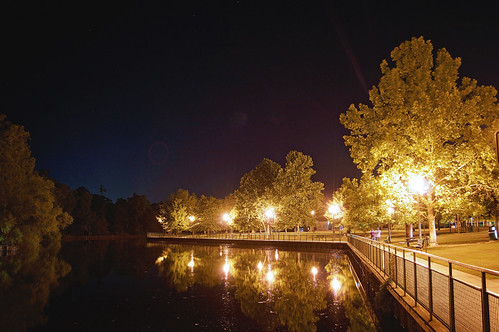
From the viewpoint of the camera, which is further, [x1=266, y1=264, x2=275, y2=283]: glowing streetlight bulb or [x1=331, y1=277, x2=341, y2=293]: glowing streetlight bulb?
[x1=266, y1=264, x2=275, y2=283]: glowing streetlight bulb

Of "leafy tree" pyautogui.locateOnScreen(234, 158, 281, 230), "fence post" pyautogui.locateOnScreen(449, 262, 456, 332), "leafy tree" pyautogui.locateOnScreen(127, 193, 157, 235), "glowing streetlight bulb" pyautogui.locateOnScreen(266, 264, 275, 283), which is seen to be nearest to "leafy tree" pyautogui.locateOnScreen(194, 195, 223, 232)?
"leafy tree" pyautogui.locateOnScreen(234, 158, 281, 230)

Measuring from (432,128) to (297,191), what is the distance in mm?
43289

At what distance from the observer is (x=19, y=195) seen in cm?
4469

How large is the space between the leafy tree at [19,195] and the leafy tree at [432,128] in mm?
37265

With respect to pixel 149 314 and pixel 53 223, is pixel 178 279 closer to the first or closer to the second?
pixel 149 314

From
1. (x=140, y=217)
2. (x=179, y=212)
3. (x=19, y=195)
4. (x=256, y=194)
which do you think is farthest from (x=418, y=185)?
(x=140, y=217)

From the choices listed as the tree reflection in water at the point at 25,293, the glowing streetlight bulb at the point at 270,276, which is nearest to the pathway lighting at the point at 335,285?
the glowing streetlight bulb at the point at 270,276

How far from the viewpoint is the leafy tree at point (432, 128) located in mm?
23734

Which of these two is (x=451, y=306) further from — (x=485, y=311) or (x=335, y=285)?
Answer: (x=335, y=285)

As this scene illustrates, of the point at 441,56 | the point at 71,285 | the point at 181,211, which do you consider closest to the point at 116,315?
the point at 71,285

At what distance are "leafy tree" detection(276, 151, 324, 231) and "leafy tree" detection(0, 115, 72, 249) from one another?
3500 cm

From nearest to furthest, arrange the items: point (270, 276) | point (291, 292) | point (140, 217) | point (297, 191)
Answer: point (291, 292), point (270, 276), point (297, 191), point (140, 217)

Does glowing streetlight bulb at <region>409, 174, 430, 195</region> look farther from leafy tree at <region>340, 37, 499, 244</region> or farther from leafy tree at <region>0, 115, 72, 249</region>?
leafy tree at <region>0, 115, 72, 249</region>

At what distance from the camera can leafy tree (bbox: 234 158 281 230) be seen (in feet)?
227
